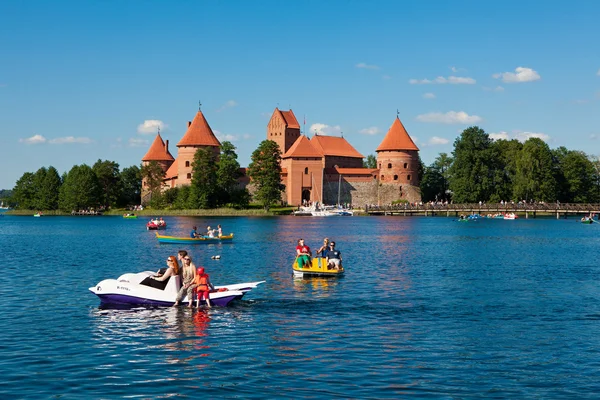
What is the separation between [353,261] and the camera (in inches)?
1382

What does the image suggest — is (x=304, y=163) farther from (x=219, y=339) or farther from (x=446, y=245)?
(x=219, y=339)

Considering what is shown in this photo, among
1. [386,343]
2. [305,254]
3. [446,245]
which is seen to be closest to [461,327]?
[386,343]

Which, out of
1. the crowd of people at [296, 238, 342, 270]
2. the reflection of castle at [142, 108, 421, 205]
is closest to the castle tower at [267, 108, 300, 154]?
the reflection of castle at [142, 108, 421, 205]

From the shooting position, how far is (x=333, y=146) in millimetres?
123938

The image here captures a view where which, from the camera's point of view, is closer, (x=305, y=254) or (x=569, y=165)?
(x=305, y=254)

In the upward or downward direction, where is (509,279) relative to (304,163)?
downward

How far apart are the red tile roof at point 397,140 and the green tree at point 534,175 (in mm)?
19176

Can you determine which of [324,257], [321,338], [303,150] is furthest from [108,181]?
[321,338]

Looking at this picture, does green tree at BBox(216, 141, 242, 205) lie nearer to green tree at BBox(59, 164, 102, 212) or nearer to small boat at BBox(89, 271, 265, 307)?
green tree at BBox(59, 164, 102, 212)

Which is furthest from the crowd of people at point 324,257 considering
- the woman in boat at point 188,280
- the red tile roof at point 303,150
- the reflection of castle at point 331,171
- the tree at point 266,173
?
the red tile roof at point 303,150

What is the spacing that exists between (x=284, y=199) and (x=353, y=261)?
255 feet

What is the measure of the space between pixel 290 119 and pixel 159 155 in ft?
83.8

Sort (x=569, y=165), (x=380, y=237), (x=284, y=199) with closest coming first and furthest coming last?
1. (x=380, y=237)
2. (x=569, y=165)
3. (x=284, y=199)

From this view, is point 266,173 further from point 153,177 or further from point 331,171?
point 153,177
